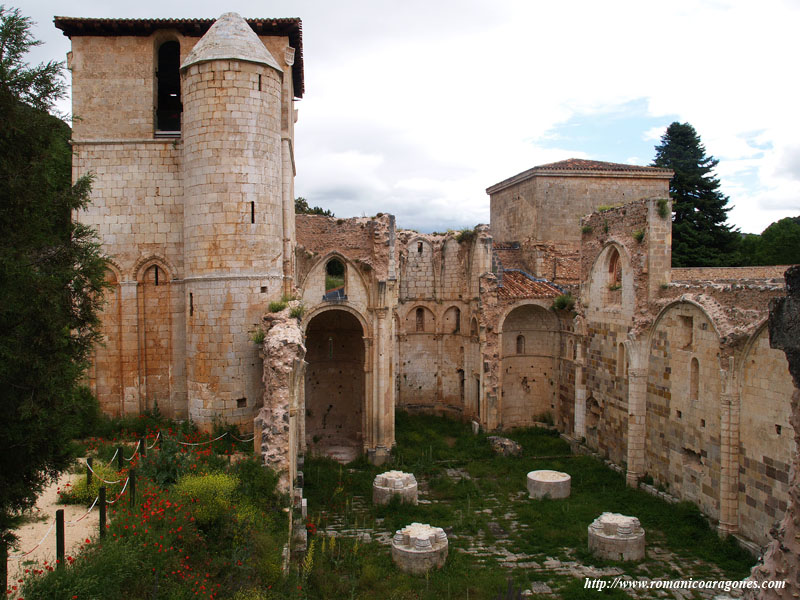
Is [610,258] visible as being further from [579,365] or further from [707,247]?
[707,247]

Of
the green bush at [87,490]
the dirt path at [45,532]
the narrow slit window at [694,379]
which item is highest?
the narrow slit window at [694,379]

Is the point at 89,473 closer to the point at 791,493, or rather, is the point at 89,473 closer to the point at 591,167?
the point at 791,493

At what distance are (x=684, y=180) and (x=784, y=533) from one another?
2878 cm

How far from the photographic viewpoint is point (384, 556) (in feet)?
40.2

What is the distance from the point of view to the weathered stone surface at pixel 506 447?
64.5ft

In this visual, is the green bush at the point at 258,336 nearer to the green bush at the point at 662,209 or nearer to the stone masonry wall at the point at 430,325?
the stone masonry wall at the point at 430,325

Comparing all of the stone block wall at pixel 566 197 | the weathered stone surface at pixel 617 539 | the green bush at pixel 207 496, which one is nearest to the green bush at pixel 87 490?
the green bush at pixel 207 496

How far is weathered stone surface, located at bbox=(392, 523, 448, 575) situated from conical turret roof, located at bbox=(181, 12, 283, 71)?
456 inches

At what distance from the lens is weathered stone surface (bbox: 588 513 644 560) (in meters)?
12.1

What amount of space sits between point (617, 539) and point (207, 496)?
27.0 feet

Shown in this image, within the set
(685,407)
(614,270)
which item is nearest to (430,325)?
(614,270)

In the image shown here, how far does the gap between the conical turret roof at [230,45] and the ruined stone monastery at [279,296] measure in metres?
0.06

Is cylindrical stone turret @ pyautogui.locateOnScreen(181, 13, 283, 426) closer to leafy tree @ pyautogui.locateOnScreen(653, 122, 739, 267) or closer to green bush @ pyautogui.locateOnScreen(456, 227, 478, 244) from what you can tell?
green bush @ pyautogui.locateOnScreen(456, 227, 478, 244)

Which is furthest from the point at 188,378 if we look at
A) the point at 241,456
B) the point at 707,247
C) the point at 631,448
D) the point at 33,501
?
the point at 707,247
